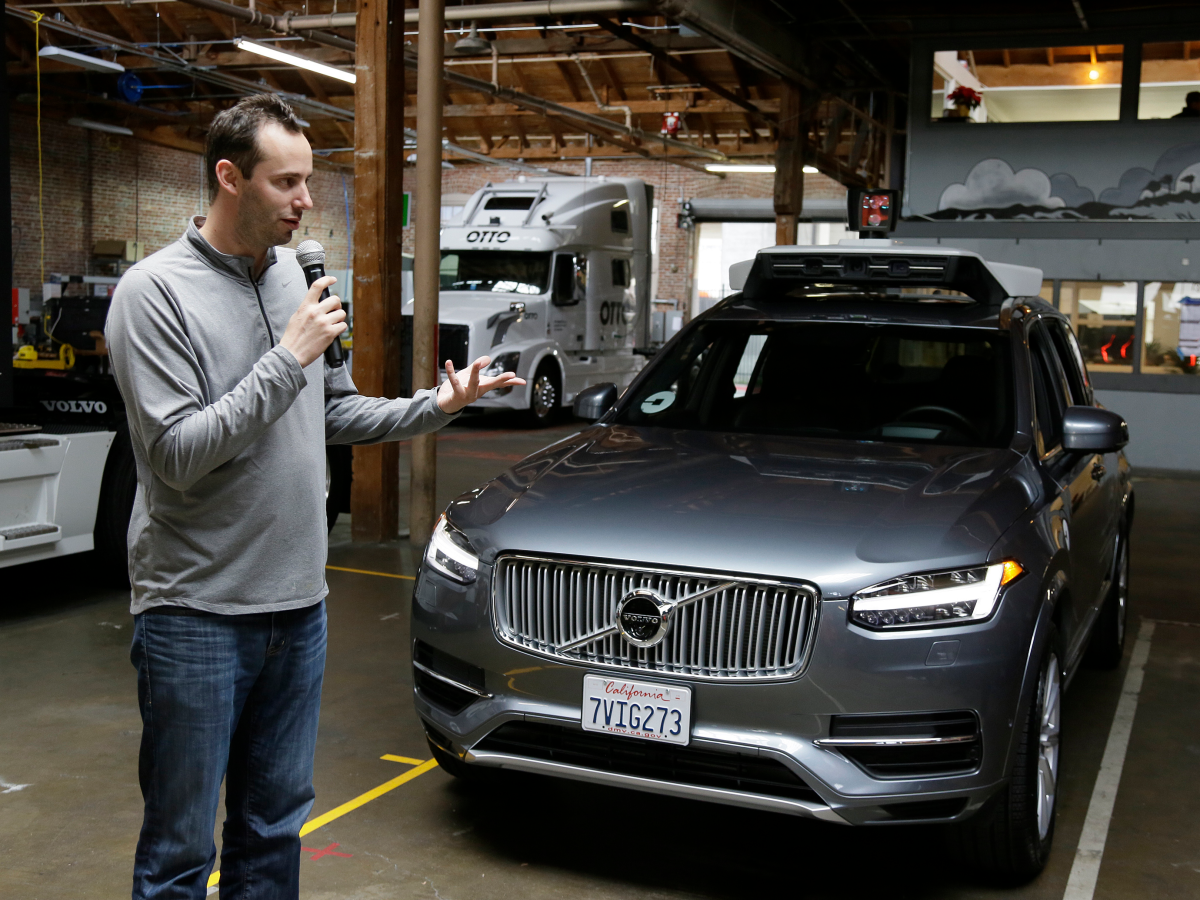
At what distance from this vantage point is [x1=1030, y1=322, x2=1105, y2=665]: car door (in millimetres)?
3852

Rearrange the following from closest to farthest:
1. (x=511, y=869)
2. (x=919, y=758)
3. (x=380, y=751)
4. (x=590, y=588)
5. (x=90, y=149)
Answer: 1. (x=919, y=758)
2. (x=590, y=588)
3. (x=511, y=869)
4. (x=380, y=751)
5. (x=90, y=149)

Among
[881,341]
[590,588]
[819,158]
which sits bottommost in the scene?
[590,588]

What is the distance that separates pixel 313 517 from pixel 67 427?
4401 mm

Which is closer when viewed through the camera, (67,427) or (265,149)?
(265,149)

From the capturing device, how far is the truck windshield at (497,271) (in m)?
17.0

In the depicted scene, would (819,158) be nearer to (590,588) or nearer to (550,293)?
(550,293)

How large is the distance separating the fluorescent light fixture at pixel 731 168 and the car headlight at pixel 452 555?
889 inches

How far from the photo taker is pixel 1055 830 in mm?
3697

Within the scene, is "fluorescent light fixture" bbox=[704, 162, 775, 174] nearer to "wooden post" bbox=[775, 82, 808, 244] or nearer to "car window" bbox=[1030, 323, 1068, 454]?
"wooden post" bbox=[775, 82, 808, 244]

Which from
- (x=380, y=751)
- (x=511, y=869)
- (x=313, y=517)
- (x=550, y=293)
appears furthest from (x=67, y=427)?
(x=550, y=293)

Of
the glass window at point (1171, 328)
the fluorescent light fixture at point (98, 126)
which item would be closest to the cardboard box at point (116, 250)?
the fluorescent light fixture at point (98, 126)

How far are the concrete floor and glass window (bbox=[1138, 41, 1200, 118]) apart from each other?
10.3m

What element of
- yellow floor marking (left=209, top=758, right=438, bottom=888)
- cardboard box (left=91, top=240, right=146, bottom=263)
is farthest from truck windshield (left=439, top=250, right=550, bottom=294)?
yellow floor marking (left=209, top=758, right=438, bottom=888)

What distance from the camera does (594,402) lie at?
15.0ft
